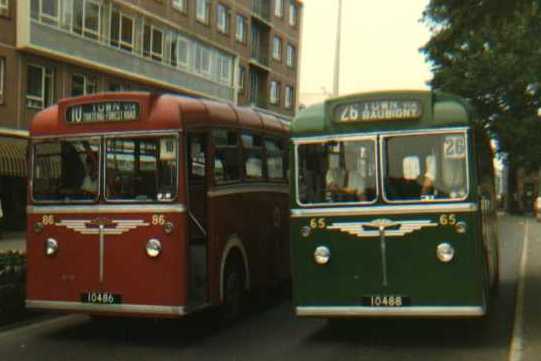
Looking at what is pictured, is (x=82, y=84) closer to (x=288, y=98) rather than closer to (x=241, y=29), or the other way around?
(x=241, y=29)

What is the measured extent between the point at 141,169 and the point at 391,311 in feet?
11.1

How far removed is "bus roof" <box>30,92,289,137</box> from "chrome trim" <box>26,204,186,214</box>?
0.91 metres

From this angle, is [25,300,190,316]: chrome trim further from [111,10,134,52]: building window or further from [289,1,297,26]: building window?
[289,1,297,26]: building window

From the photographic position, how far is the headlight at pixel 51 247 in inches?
401

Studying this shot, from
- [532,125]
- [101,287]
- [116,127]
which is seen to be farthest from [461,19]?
[532,125]

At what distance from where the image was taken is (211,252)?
1038 centimetres

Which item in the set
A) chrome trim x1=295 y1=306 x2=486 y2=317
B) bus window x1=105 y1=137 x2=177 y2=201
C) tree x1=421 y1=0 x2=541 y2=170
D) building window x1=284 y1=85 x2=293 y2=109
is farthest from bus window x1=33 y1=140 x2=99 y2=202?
building window x1=284 y1=85 x2=293 y2=109

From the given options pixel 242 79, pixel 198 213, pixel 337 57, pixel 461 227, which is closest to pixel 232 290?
pixel 198 213

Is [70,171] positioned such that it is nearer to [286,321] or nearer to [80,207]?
[80,207]

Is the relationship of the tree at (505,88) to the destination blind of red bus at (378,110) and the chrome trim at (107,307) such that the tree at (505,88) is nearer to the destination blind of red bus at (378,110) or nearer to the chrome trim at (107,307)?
the destination blind of red bus at (378,110)

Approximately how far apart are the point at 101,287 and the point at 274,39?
176 ft

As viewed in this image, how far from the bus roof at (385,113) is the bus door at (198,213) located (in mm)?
1260

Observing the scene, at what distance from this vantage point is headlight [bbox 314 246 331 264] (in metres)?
9.78

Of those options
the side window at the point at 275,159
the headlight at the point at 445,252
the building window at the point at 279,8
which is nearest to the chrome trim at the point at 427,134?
the headlight at the point at 445,252
